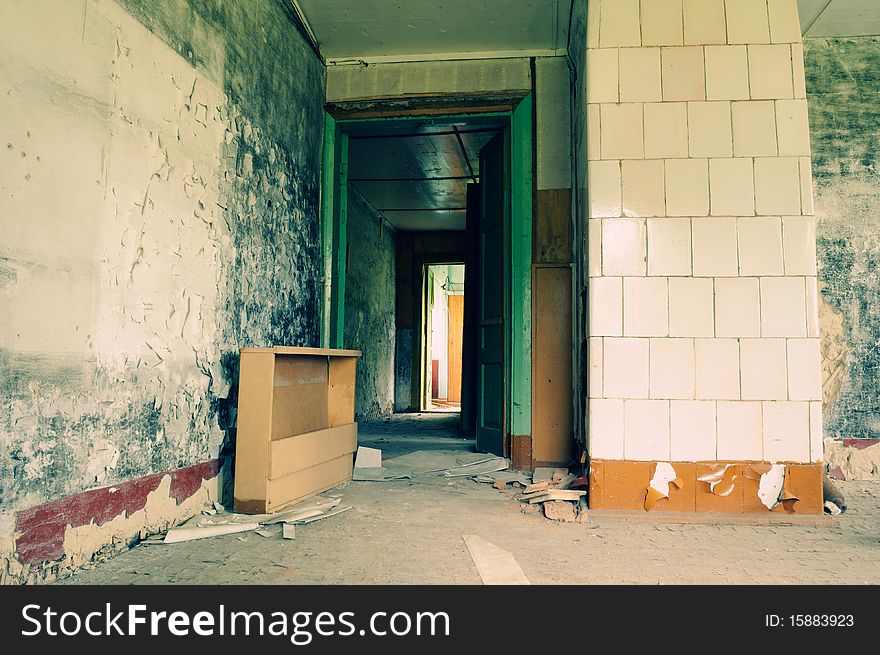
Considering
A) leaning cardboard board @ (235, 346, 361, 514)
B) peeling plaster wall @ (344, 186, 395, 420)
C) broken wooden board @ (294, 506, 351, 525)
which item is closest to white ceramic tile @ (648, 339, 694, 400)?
broken wooden board @ (294, 506, 351, 525)

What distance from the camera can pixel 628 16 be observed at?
2598 mm

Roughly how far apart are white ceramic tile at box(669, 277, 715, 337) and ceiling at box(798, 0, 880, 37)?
205cm

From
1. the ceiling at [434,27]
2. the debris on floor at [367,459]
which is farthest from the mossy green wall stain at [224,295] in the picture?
the debris on floor at [367,459]

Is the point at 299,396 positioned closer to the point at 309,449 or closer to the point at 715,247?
the point at 309,449

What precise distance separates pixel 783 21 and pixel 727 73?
332 mm

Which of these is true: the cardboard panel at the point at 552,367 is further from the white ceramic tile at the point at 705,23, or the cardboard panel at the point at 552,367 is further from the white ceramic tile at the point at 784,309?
the white ceramic tile at the point at 705,23

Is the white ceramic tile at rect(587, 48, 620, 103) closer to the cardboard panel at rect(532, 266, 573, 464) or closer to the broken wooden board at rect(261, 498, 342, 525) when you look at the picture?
the cardboard panel at rect(532, 266, 573, 464)

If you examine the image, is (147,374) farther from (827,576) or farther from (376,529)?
(827,576)

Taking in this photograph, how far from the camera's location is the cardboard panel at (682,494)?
2.43m

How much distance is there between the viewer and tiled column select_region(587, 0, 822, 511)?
244 centimetres

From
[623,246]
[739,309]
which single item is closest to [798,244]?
[739,309]

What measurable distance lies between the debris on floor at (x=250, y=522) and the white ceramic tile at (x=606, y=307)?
1.37m

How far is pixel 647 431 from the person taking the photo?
2461mm

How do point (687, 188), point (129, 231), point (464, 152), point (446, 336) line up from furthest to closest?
point (446, 336), point (464, 152), point (687, 188), point (129, 231)
